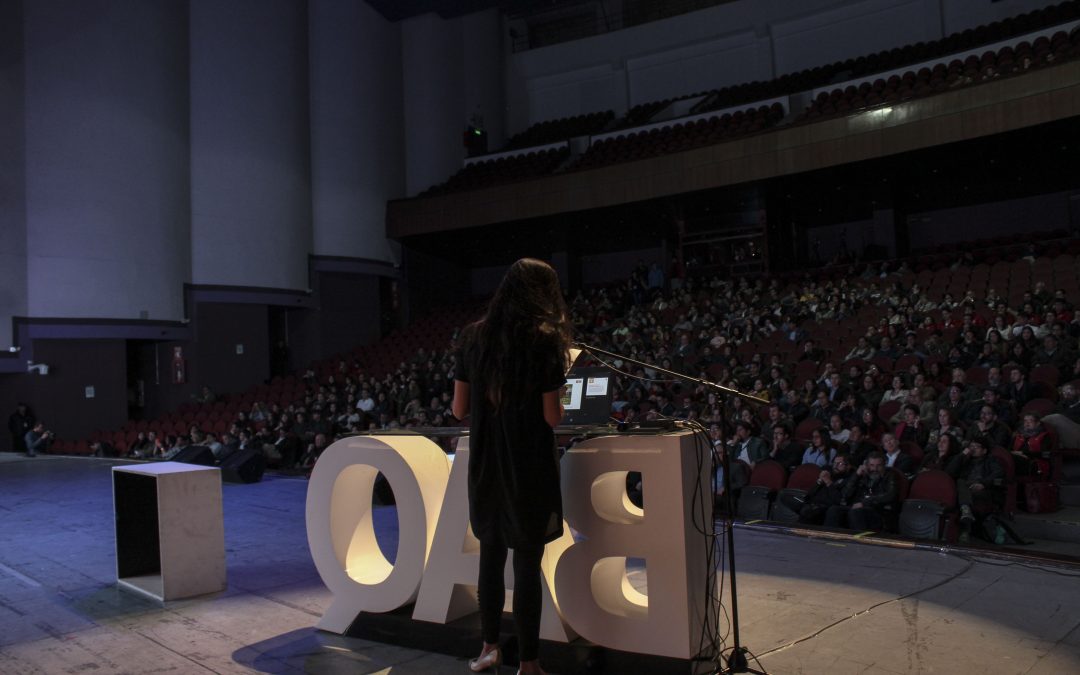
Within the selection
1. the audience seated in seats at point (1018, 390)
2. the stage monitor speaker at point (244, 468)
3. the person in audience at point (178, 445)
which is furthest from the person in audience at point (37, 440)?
the audience seated in seats at point (1018, 390)

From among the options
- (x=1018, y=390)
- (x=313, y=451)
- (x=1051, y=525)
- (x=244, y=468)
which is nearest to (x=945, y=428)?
(x=1051, y=525)

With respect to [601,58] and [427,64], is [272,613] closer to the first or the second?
[427,64]

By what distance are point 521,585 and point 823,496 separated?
4254 millimetres

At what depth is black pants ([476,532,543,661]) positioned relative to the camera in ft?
8.30

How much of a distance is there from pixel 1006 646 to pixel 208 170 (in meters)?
16.1

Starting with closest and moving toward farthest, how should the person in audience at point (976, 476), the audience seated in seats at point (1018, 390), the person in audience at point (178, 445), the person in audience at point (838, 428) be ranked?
the person in audience at point (976, 476) → the audience seated in seats at point (1018, 390) → the person in audience at point (838, 428) → the person in audience at point (178, 445)

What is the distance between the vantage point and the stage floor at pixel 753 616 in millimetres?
2859

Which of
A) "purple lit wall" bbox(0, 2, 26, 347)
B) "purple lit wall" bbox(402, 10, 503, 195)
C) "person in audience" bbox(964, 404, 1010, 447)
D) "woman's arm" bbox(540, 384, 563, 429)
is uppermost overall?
"purple lit wall" bbox(402, 10, 503, 195)

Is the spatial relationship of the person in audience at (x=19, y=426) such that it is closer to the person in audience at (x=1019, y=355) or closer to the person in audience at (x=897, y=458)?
the person in audience at (x=897, y=458)

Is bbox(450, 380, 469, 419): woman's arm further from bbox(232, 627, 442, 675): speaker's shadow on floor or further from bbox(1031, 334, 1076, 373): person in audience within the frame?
bbox(1031, 334, 1076, 373): person in audience

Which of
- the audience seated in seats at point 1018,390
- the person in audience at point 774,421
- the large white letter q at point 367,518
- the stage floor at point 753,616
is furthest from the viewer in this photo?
the person in audience at point 774,421

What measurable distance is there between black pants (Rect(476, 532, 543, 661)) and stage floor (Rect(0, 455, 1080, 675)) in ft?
1.06

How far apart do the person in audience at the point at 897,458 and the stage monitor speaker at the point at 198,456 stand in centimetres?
756

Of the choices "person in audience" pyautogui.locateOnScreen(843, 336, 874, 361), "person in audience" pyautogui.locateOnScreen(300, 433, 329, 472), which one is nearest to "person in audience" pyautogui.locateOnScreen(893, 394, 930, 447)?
"person in audience" pyautogui.locateOnScreen(843, 336, 874, 361)
